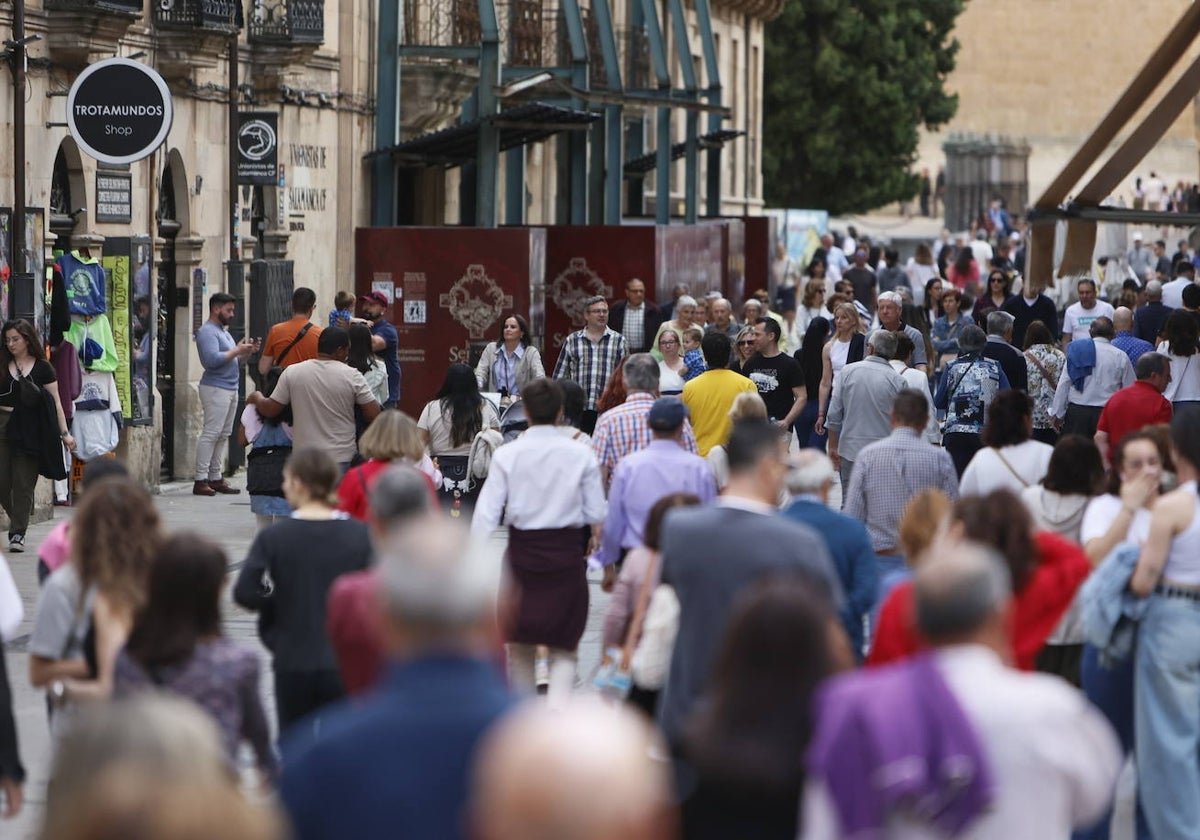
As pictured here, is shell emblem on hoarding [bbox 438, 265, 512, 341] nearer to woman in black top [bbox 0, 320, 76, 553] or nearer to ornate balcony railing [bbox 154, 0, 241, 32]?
ornate balcony railing [bbox 154, 0, 241, 32]

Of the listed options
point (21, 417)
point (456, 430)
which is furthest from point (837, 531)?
point (21, 417)

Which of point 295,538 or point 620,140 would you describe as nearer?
point 295,538

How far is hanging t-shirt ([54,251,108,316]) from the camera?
57.2ft

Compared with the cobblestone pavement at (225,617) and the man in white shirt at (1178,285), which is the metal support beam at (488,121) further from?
the man in white shirt at (1178,285)

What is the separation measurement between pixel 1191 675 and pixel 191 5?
528 inches

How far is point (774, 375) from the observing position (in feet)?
51.1

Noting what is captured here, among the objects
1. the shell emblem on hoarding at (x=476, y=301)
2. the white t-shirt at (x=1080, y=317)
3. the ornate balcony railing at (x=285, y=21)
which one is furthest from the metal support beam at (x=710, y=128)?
the white t-shirt at (x=1080, y=317)

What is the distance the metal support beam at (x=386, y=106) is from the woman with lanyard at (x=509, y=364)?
8.91 metres

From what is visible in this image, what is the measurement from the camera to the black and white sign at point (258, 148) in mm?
21047

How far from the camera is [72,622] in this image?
265 inches

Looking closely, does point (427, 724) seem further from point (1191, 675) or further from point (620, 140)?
point (620, 140)

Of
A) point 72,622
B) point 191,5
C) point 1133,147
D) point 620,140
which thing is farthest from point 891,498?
point 620,140

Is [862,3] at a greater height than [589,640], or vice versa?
[862,3]

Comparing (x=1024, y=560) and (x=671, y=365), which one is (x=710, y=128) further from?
(x=1024, y=560)
